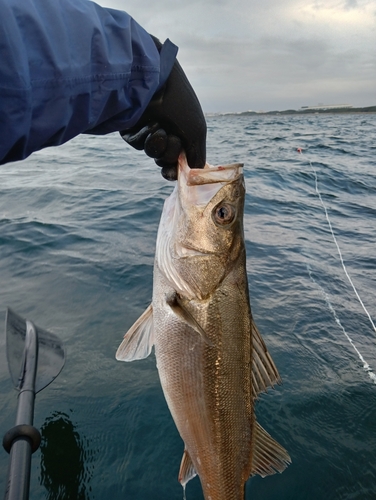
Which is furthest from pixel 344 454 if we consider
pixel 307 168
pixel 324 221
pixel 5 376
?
pixel 307 168

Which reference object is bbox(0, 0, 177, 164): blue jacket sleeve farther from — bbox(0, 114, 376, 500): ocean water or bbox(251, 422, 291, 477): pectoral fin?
bbox(0, 114, 376, 500): ocean water

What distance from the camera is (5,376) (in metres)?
4.02

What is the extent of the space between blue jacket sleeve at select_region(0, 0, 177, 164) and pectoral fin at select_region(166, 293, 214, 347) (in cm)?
106

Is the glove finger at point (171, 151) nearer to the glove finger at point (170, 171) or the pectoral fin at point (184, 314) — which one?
Result: the glove finger at point (170, 171)

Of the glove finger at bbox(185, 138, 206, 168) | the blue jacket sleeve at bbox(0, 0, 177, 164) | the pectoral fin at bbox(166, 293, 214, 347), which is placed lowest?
the pectoral fin at bbox(166, 293, 214, 347)

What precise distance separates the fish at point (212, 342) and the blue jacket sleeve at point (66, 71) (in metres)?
0.77

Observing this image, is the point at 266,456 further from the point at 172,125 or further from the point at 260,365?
the point at 172,125

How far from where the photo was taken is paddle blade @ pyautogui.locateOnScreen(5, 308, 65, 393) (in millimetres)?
3396

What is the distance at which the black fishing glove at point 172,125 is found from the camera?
234cm

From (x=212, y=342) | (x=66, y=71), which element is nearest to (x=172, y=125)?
(x=66, y=71)

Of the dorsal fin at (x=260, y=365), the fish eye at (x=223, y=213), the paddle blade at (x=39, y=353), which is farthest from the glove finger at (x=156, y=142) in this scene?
the paddle blade at (x=39, y=353)

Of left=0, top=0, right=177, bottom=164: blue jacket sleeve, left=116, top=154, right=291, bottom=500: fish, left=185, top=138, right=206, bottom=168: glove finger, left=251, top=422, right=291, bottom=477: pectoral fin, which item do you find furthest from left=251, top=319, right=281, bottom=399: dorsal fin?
left=0, top=0, right=177, bottom=164: blue jacket sleeve

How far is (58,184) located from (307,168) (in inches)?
422

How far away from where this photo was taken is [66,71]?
1.53 m
